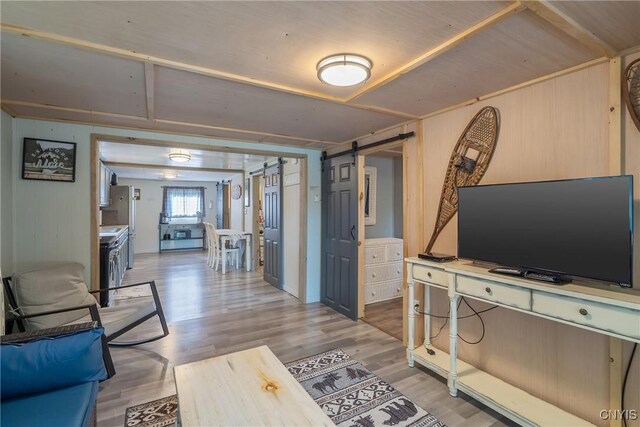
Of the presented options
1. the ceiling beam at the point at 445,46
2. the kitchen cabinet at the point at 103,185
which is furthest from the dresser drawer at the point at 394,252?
the kitchen cabinet at the point at 103,185

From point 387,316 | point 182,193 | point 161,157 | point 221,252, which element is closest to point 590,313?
point 387,316

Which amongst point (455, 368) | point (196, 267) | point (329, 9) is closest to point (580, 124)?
point (329, 9)

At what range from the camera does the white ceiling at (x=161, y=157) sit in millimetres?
4437

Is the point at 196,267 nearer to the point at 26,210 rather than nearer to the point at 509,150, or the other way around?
the point at 26,210

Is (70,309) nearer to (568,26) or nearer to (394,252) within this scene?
(568,26)

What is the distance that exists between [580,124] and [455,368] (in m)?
1.76

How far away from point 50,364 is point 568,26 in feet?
9.32

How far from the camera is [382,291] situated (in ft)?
14.0

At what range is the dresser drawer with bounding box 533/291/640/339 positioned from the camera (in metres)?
1.34

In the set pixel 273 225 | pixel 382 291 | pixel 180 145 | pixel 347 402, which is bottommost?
pixel 347 402

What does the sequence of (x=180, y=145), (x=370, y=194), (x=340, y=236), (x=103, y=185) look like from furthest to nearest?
(x=103, y=185), (x=370, y=194), (x=340, y=236), (x=180, y=145)

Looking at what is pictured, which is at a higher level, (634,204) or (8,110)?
(8,110)

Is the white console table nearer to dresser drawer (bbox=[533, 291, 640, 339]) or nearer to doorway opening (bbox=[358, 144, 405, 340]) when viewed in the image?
dresser drawer (bbox=[533, 291, 640, 339])

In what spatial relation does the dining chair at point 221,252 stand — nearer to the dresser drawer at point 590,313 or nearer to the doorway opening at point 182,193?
the doorway opening at point 182,193
